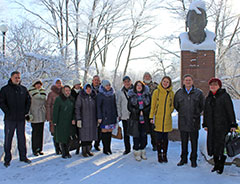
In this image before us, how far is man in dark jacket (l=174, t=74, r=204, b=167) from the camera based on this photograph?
4242 mm

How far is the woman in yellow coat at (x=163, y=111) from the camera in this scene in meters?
4.44

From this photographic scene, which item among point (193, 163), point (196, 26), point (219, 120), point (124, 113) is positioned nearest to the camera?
point (219, 120)

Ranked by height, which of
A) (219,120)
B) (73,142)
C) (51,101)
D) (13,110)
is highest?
(51,101)

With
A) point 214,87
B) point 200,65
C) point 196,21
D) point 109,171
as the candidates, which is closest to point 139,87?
point 214,87

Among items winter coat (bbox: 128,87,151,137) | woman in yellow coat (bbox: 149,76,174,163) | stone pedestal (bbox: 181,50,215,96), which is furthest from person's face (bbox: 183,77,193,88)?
stone pedestal (bbox: 181,50,215,96)

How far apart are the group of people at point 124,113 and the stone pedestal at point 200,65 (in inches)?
103

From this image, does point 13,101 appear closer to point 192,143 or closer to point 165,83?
point 165,83

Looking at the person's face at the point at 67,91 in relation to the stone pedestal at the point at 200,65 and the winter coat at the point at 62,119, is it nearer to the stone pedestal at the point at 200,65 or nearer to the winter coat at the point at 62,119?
the winter coat at the point at 62,119

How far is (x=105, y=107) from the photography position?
16.2 ft

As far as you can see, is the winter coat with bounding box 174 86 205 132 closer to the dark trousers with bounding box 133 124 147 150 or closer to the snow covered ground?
the snow covered ground

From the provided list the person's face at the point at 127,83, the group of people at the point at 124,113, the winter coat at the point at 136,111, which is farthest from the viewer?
the person's face at the point at 127,83

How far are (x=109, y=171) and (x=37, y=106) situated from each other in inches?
87.6

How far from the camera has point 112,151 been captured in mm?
5438

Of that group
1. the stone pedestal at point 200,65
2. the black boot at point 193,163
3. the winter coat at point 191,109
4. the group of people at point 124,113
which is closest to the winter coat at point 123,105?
the group of people at point 124,113
